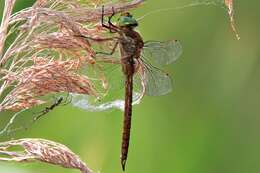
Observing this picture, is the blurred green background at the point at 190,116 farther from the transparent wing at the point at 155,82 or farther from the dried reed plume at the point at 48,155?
the dried reed plume at the point at 48,155

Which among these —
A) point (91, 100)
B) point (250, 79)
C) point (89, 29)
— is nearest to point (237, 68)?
point (250, 79)

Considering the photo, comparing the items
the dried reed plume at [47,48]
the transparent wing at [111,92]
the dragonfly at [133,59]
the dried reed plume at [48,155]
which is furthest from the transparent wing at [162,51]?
the dried reed plume at [48,155]

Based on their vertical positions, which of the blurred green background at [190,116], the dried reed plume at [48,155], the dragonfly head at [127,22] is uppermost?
the dragonfly head at [127,22]

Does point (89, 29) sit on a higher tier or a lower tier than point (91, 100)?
higher

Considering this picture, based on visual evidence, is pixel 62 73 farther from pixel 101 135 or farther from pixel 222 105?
Result: pixel 222 105

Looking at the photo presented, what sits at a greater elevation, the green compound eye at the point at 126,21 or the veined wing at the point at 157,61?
the green compound eye at the point at 126,21

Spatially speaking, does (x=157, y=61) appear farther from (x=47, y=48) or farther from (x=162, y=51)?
(x=47, y=48)
